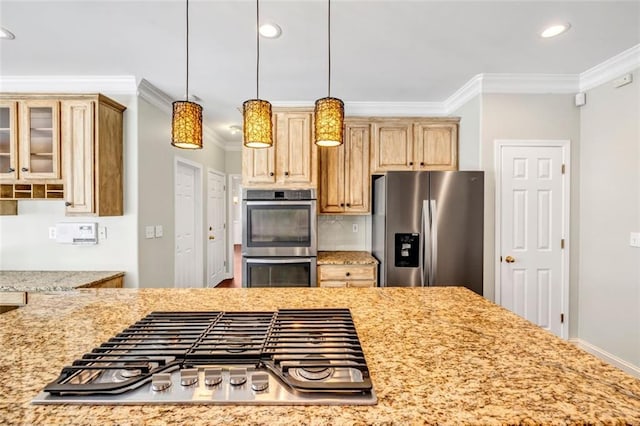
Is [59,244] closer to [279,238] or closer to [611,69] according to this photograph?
[279,238]

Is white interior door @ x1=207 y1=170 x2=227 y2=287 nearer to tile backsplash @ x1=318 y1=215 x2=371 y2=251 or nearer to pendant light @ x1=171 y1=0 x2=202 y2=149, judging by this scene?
tile backsplash @ x1=318 y1=215 x2=371 y2=251

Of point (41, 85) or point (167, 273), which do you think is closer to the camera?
point (41, 85)

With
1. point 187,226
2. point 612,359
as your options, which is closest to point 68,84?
point 187,226

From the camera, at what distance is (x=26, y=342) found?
1.07 meters

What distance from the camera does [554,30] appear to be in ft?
7.21

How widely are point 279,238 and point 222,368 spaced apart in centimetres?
235

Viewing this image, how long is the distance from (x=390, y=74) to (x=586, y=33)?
137 centimetres

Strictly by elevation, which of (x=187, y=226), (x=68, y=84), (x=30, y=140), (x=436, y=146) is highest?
(x=68, y=84)

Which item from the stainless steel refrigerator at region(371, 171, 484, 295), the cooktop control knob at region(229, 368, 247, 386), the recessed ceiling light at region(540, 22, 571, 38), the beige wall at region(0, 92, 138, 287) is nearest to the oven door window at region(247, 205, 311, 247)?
the stainless steel refrigerator at region(371, 171, 484, 295)

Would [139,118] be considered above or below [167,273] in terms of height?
above

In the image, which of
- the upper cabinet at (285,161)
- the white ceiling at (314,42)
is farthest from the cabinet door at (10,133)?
the upper cabinet at (285,161)

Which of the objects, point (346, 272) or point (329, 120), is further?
point (346, 272)

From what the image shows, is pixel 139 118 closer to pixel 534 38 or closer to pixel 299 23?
pixel 299 23

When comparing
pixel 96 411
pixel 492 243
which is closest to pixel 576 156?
pixel 492 243
